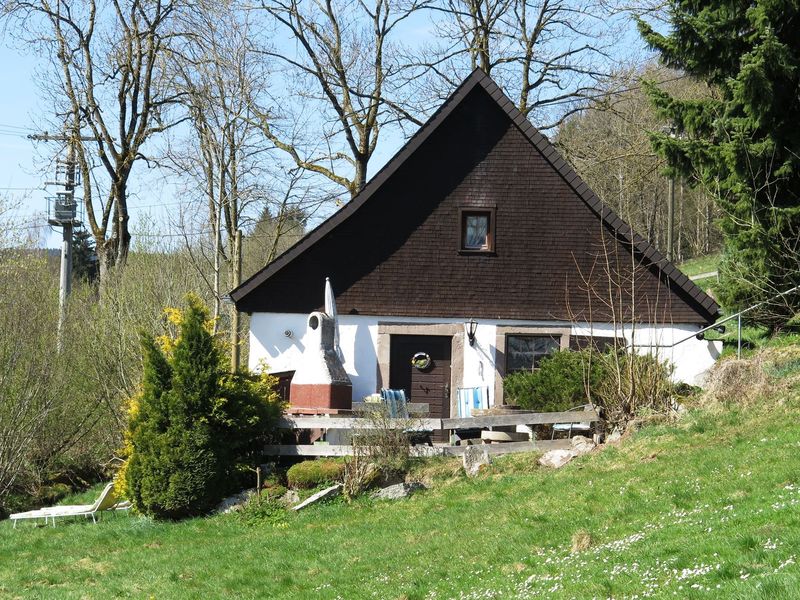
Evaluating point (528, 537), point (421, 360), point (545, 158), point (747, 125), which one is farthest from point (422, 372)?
point (528, 537)

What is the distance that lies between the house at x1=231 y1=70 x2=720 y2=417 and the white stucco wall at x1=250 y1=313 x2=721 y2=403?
25 mm

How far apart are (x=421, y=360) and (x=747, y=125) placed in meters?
8.03

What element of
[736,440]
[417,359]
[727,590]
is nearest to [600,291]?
[417,359]

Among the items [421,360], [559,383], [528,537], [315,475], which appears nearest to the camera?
[528,537]

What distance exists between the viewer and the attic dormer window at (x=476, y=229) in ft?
71.8

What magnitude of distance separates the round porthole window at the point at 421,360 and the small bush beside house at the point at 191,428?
5.65 meters

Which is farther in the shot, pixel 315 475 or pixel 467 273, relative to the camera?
pixel 467 273

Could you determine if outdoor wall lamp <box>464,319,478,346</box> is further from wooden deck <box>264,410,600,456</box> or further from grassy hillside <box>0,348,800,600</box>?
grassy hillside <box>0,348,800,600</box>

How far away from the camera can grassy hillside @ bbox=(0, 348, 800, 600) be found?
7.80 metres

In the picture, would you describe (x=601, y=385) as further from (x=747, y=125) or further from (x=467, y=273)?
(x=467, y=273)

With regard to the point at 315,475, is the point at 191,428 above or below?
above

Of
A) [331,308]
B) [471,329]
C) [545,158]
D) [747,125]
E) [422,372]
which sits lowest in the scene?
[422,372]

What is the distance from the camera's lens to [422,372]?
21594 millimetres

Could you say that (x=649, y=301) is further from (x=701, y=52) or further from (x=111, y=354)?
(x=111, y=354)
